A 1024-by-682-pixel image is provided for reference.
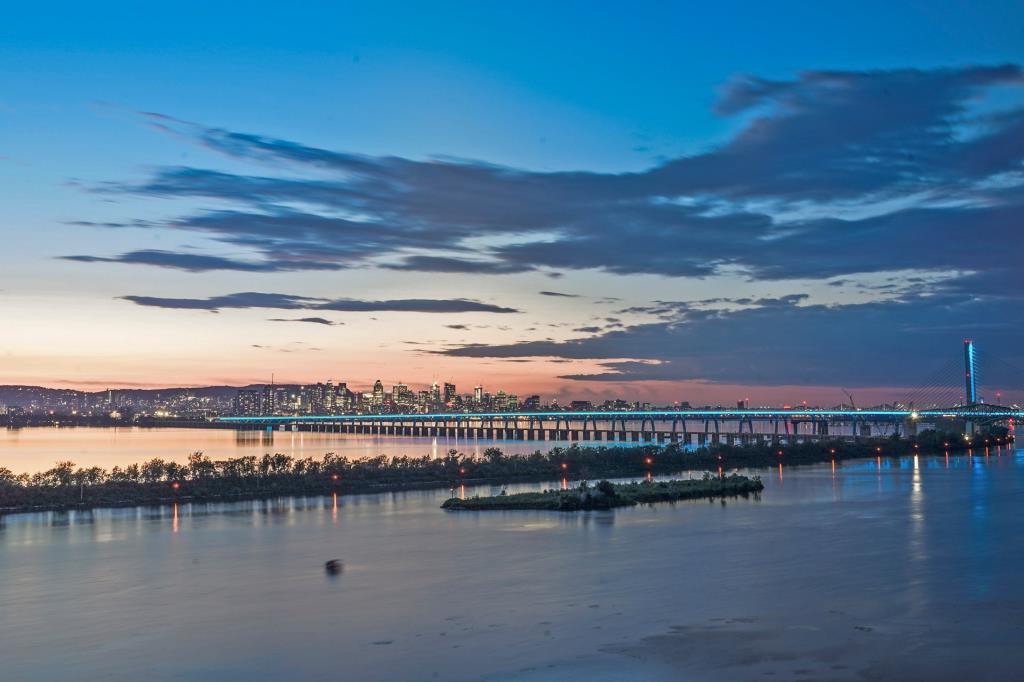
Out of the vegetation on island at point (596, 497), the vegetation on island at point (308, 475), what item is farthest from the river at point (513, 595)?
the vegetation on island at point (308, 475)

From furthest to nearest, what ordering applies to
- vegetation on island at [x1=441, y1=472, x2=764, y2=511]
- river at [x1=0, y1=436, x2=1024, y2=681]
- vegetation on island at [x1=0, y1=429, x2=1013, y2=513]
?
vegetation on island at [x1=0, y1=429, x2=1013, y2=513], vegetation on island at [x1=441, y1=472, x2=764, y2=511], river at [x1=0, y1=436, x2=1024, y2=681]

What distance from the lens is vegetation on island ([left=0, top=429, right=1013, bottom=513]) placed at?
46.8 metres

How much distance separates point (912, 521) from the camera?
40.7 m

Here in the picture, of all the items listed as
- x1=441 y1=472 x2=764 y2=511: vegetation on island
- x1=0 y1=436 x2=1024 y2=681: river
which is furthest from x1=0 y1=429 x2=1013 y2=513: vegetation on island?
x1=441 y1=472 x2=764 y2=511: vegetation on island

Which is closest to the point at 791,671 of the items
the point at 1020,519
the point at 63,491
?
the point at 1020,519

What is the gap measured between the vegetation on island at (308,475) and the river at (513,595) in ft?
13.4

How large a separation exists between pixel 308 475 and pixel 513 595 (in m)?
32.2

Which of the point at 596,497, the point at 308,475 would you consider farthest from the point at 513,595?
the point at 308,475

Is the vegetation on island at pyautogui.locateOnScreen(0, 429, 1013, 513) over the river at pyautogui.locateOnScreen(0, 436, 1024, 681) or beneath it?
over

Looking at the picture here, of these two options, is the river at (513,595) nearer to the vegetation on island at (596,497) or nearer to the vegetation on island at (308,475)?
the vegetation on island at (596,497)

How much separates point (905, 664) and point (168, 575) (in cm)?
1975

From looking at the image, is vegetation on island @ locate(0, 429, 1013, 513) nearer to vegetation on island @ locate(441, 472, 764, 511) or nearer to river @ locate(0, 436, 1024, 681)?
river @ locate(0, 436, 1024, 681)

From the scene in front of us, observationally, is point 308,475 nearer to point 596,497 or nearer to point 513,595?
point 596,497

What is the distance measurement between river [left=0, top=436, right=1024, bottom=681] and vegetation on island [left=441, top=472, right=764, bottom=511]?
1.72 metres
